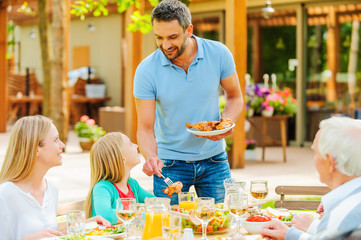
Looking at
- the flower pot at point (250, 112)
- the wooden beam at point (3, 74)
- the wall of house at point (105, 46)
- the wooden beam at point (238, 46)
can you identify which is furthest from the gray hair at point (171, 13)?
the wall of house at point (105, 46)

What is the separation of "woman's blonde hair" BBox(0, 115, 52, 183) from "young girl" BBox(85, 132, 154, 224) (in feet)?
1.41

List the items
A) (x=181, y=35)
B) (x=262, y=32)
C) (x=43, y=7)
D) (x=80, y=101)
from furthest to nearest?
1. (x=80, y=101)
2. (x=262, y=32)
3. (x=43, y=7)
4. (x=181, y=35)

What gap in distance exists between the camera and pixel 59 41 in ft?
33.0

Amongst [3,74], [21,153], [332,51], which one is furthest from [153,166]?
[3,74]

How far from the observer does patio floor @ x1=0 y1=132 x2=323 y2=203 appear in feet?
22.3

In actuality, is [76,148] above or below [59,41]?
below

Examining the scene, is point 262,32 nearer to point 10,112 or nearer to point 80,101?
point 80,101

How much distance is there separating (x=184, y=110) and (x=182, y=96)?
0.08 meters

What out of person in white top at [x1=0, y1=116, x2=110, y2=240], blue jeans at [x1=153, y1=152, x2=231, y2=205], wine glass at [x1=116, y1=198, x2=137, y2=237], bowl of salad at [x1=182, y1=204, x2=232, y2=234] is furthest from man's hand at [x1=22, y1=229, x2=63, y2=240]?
blue jeans at [x1=153, y1=152, x2=231, y2=205]

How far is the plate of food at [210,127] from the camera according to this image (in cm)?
288

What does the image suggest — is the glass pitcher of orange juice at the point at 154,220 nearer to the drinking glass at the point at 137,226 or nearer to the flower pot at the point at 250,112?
the drinking glass at the point at 137,226

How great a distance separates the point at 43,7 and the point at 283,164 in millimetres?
4828

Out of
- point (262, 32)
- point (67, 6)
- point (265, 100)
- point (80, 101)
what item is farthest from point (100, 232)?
point (80, 101)

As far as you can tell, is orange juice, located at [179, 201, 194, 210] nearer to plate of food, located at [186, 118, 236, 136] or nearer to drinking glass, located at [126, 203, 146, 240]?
drinking glass, located at [126, 203, 146, 240]
